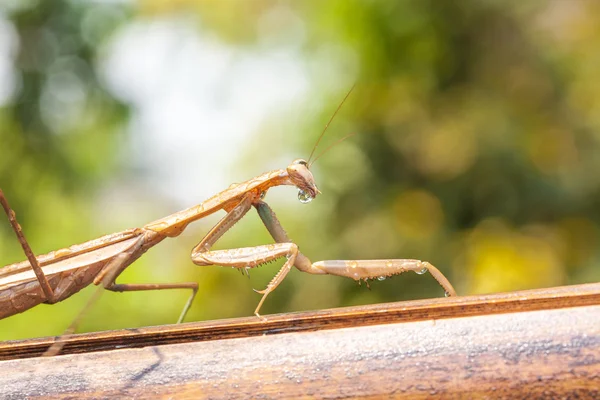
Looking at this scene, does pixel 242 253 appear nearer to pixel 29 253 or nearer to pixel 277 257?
pixel 277 257

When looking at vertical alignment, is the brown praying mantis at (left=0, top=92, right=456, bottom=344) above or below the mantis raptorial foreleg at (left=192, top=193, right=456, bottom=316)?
above

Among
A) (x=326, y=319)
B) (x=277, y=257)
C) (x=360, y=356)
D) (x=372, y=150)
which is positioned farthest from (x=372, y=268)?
(x=372, y=150)

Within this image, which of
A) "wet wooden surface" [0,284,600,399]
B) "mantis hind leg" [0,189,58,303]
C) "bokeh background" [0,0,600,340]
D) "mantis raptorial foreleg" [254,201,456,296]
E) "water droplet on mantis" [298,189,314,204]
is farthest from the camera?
"bokeh background" [0,0,600,340]

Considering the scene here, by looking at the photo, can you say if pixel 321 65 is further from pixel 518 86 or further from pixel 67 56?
pixel 67 56

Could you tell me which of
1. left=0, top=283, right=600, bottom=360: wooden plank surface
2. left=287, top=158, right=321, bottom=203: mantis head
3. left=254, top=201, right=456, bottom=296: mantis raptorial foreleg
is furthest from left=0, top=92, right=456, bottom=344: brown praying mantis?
left=0, top=283, right=600, bottom=360: wooden plank surface

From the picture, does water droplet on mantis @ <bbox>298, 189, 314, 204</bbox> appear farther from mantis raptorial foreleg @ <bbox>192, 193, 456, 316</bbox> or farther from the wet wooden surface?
the wet wooden surface

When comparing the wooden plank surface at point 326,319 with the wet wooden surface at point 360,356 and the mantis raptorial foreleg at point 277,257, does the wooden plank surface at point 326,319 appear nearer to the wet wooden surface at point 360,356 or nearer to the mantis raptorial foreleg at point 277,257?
the wet wooden surface at point 360,356
